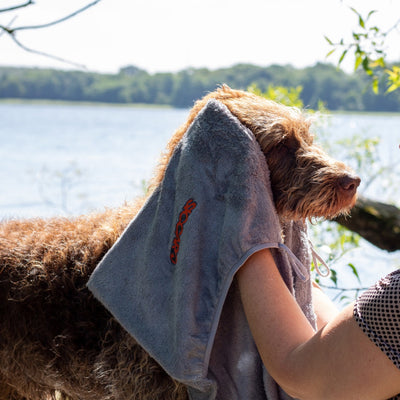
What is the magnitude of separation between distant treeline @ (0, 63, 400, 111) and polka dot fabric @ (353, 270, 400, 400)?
612 centimetres

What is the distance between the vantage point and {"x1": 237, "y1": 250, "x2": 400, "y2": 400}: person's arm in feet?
3.66

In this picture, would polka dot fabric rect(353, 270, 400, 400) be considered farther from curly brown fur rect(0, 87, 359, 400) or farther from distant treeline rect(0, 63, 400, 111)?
distant treeline rect(0, 63, 400, 111)

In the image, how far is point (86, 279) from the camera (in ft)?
5.51

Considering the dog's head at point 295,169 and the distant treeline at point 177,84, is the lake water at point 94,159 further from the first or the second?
the distant treeline at point 177,84

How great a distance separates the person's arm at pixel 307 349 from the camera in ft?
3.66

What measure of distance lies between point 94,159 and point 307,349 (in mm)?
14261

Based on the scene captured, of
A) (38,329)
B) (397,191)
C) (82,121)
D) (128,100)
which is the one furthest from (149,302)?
(82,121)

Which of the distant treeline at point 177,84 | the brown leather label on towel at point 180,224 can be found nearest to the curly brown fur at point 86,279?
the brown leather label on towel at point 180,224

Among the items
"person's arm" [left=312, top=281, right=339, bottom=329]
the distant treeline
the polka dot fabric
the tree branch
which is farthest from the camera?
the distant treeline

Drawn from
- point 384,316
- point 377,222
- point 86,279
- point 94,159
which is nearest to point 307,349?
point 384,316

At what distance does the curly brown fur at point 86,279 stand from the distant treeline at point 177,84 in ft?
18.6

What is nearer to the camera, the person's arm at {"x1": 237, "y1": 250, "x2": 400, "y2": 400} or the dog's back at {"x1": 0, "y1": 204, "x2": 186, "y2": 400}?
the person's arm at {"x1": 237, "y1": 250, "x2": 400, "y2": 400}

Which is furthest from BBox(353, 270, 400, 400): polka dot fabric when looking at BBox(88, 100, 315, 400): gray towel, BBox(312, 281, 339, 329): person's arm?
BBox(312, 281, 339, 329): person's arm

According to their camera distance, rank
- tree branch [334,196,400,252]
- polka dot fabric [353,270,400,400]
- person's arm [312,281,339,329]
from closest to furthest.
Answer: polka dot fabric [353,270,400,400]
person's arm [312,281,339,329]
tree branch [334,196,400,252]
